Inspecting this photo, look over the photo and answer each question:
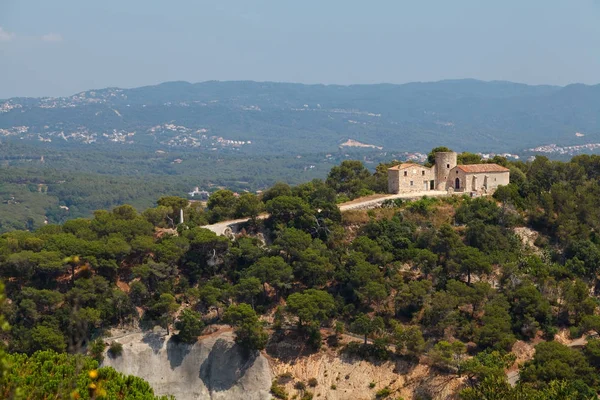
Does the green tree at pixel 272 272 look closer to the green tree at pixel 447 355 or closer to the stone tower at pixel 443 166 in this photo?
the green tree at pixel 447 355

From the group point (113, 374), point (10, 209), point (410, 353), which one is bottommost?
point (10, 209)

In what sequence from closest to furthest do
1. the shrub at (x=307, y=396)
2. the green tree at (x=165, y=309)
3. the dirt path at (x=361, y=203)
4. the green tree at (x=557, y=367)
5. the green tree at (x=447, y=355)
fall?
the green tree at (x=557, y=367)
the green tree at (x=447, y=355)
the shrub at (x=307, y=396)
the green tree at (x=165, y=309)
the dirt path at (x=361, y=203)

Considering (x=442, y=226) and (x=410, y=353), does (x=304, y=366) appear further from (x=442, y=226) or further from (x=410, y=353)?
(x=442, y=226)

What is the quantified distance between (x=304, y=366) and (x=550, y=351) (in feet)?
42.9

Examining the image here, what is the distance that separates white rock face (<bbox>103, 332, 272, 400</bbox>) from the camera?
132 feet

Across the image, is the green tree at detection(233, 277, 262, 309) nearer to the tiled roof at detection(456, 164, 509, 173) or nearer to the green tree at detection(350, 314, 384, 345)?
the green tree at detection(350, 314, 384, 345)

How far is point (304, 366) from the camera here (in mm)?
40656

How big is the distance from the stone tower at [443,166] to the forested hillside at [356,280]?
9.24 feet

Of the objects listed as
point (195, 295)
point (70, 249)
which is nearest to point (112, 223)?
point (70, 249)

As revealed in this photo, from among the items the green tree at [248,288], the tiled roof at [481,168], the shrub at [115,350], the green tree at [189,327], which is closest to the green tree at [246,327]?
Result: the green tree at [189,327]

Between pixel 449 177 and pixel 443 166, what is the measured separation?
942mm

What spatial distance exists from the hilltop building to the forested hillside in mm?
1732

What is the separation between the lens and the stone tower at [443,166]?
54.8 m

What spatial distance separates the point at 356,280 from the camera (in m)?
44.0
